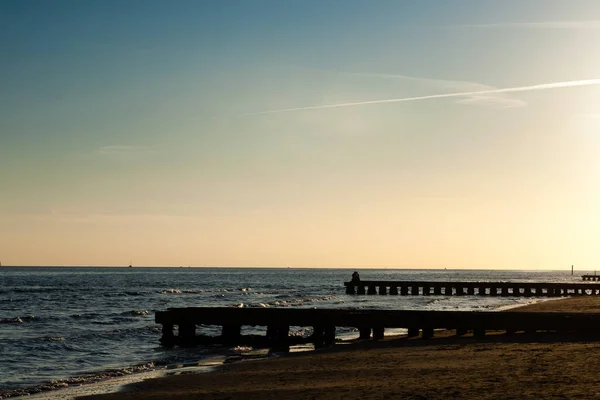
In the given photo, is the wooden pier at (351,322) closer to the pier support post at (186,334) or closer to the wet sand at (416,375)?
the pier support post at (186,334)

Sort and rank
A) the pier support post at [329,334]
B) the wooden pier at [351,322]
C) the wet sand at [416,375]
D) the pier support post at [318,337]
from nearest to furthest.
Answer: the wet sand at [416,375] → the wooden pier at [351,322] → the pier support post at [318,337] → the pier support post at [329,334]

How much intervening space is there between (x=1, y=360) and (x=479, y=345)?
17.0 meters

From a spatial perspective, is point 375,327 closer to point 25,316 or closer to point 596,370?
point 596,370

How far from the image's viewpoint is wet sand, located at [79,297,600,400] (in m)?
14.3

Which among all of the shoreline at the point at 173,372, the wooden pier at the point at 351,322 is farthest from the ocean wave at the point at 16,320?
the shoreline at the point at 173,372

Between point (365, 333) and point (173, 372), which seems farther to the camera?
point (365, 333)

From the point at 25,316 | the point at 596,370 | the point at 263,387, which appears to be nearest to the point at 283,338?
the point at 263,387

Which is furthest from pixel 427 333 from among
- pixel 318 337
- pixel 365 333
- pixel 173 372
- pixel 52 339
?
pixel 52 339

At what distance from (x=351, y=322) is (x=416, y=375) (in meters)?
12.3

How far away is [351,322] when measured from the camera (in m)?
29.3

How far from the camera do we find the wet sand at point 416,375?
1434cm

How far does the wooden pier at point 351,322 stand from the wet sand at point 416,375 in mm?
869

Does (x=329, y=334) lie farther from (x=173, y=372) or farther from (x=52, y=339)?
(x=52, y=339)

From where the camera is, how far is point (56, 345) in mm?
32562
